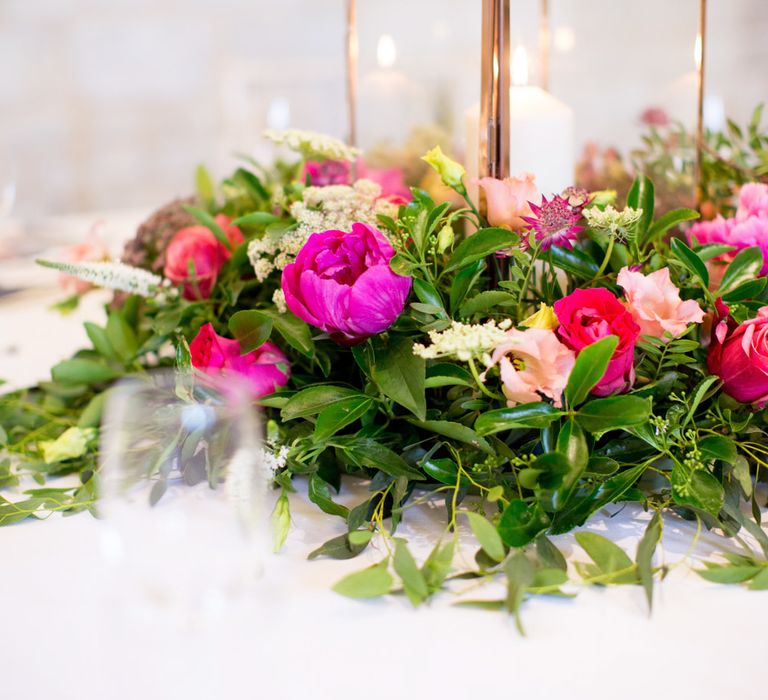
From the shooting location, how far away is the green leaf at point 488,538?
0.37 metres

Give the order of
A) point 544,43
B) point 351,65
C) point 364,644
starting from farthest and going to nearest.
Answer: point 544,43
point 351,65
point 364,644

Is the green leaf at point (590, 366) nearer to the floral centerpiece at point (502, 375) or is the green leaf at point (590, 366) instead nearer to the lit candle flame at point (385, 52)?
the floral centerpiece at point (502, 375)

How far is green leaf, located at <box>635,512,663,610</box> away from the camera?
349 mm

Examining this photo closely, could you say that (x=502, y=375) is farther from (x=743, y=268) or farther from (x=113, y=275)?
(x=113, y=275)

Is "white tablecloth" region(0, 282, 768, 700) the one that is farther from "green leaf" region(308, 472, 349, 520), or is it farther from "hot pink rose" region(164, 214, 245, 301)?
"hot pink rose" region(164, 214, 245, 301)

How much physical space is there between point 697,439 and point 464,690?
0.21 meters

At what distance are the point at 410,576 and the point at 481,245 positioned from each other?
0.19m

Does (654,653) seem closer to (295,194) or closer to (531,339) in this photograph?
(531,339)

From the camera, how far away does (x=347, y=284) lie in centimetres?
43

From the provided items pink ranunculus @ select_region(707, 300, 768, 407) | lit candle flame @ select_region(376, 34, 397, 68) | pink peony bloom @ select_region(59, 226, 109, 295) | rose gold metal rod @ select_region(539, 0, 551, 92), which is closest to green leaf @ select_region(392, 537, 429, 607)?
pink ranunculus @ select_region(707, 300, 768, 407)

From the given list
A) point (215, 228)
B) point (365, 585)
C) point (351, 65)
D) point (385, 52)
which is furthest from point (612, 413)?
point (385, 52)

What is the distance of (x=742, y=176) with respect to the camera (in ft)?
2.45

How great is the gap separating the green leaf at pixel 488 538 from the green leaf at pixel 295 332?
153 millimetres

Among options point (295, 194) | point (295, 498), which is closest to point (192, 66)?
point (295, 194)
